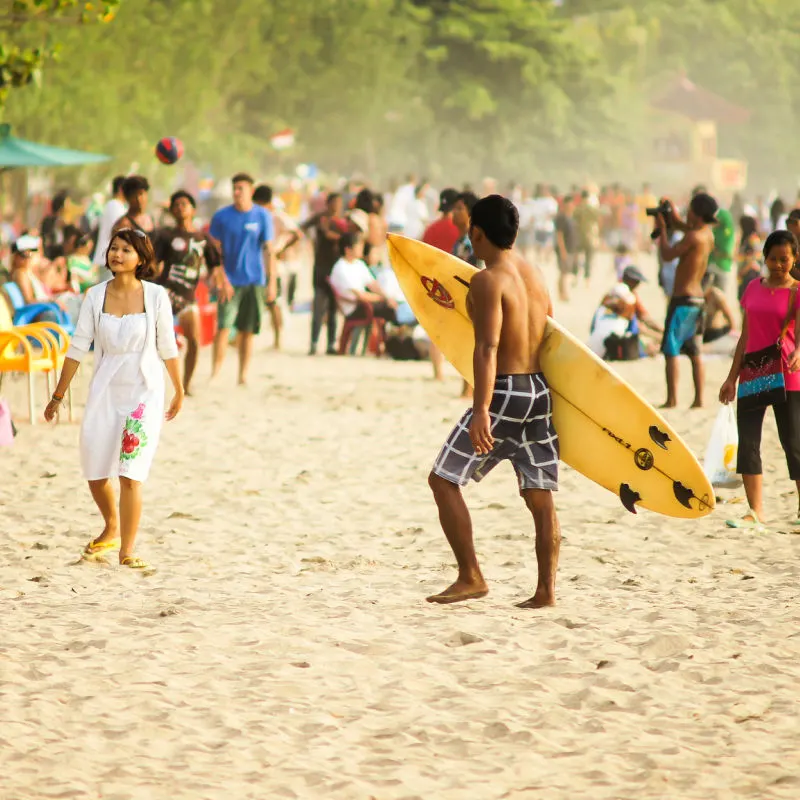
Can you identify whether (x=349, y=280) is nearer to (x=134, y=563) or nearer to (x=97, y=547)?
(x=97, y=547)

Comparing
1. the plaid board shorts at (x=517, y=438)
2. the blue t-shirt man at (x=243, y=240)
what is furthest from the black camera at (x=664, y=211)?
the plaid board shorts at (x=517, y=438)

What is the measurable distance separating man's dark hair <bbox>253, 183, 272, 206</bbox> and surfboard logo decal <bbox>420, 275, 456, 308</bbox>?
25.4 ft

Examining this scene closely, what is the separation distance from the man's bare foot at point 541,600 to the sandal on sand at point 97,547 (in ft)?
6.83

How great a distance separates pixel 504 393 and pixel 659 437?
71 centimetres

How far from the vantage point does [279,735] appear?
469 cm

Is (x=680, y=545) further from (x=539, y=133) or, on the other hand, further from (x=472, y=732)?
(x=539, y=133)

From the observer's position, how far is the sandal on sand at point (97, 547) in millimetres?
7111

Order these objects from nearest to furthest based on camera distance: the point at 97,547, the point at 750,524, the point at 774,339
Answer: the point at 97,547 → the point at 774,339 → the point at 750,524

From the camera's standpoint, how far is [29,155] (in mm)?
19047

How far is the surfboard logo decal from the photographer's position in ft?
22.6

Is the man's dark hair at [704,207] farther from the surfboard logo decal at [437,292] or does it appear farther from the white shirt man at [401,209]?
the white shirt man at [401,209]

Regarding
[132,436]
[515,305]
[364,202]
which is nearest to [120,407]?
[132,436]

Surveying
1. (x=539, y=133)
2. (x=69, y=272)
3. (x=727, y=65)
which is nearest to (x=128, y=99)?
(x=69, y=272)

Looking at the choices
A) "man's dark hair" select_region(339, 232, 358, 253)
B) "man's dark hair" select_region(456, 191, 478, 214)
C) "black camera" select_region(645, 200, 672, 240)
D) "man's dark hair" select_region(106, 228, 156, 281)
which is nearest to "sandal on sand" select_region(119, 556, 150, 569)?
"man's dark hair" select_region(106, 228, 156, 281)
